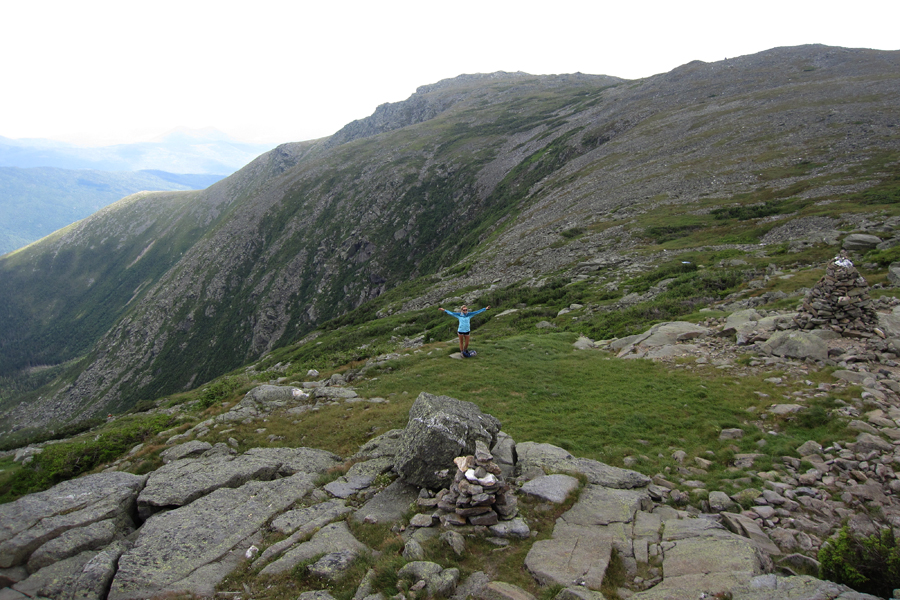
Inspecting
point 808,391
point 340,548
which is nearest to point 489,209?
point 808,391

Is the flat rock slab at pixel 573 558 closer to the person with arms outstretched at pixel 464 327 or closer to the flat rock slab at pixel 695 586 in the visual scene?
the flat rock slab at pixel 695 586

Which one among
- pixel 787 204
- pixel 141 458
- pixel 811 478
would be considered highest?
pixel 787 204

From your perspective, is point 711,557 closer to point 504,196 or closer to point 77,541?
point 77,541

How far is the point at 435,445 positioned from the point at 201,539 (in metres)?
6.01

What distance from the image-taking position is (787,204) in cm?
4041

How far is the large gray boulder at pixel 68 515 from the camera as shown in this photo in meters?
8.71

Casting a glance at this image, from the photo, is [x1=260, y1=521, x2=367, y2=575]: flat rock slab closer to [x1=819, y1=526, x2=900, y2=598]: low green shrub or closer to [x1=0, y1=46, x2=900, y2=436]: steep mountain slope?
[x1=819, y1=526, x2=900, y2=598]: low green shrub

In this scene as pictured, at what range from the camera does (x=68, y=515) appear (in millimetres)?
9734

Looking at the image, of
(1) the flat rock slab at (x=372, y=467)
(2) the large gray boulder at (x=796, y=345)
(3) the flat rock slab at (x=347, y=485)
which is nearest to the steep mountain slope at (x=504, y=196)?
(2) the large gray boulder at (x=796, y=345)

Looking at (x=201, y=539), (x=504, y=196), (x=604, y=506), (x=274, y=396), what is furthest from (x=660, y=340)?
(x=504, y=196)

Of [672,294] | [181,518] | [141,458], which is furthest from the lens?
[672,294]

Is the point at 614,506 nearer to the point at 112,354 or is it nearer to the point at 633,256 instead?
the point at 633,256

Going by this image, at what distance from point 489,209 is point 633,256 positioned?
64828 millimetres

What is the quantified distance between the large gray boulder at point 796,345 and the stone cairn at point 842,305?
116 centimetres
